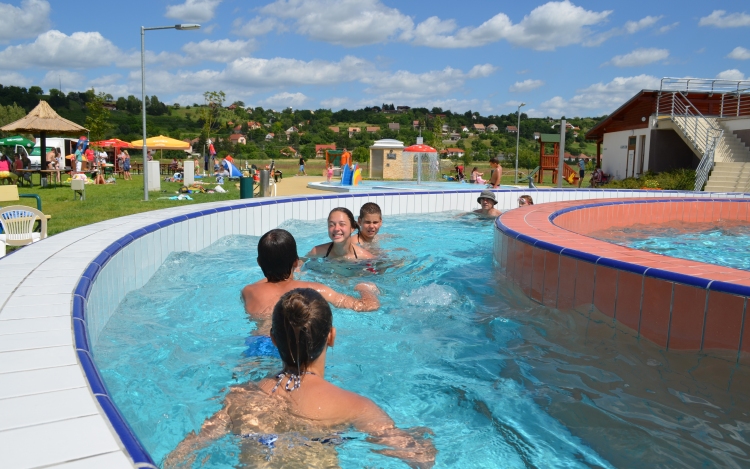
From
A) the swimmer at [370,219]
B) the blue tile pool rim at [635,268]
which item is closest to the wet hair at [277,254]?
the blue tile pool rim at [635,268]

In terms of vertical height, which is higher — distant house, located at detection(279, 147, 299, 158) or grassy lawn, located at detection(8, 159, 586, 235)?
distant house, located at detection(279, 147, 299, 158)

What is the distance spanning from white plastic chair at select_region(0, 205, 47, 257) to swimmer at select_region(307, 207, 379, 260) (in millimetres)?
2919

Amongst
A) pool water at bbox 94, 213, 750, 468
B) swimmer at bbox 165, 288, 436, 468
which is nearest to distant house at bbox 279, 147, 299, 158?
pool water at bbox 94, 213, 750, 468

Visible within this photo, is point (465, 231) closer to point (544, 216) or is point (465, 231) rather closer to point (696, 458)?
point (544, 216)

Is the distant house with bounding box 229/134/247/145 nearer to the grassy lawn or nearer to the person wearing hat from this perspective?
the grassy lawn

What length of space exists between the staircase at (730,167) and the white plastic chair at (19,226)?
20517mm

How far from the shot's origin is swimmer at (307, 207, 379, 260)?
5188 millimetres

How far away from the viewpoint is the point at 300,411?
230 centimetres

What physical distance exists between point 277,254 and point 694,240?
7239mm

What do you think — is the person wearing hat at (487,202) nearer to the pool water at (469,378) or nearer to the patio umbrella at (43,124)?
the pool water at (469,378)

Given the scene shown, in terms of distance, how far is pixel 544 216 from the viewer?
6465 mm

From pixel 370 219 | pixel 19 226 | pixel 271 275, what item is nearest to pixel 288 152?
pixel 19 226

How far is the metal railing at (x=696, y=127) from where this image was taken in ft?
69.7

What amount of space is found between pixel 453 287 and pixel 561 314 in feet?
4.92
